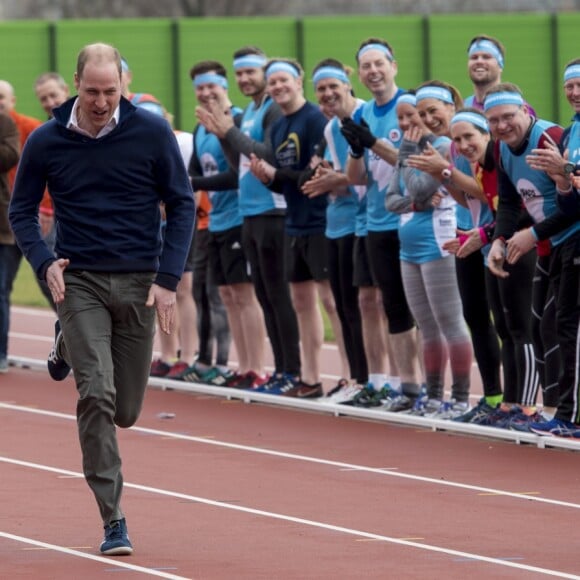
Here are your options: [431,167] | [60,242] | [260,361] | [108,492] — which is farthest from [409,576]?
[260,361]

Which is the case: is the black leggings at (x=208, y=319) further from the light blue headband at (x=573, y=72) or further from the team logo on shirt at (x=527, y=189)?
the light blue headband at (x=573, y=72)

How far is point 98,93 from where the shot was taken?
821 cm

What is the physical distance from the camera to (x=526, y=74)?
3166 centimetres

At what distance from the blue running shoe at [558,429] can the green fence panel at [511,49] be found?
20.3 m

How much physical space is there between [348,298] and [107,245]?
5.50 m

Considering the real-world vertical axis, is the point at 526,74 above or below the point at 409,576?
above

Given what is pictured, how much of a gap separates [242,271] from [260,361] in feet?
2.42

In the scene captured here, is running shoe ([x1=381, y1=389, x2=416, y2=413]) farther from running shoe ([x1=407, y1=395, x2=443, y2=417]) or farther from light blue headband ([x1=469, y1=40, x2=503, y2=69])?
light blue headband ([x1=469, y1=40, x2=503, y2=69])

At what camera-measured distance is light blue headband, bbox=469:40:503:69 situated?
13031 mm

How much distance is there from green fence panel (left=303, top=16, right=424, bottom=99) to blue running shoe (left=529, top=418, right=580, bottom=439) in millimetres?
20301

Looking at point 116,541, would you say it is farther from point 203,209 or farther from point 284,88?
point 203,209

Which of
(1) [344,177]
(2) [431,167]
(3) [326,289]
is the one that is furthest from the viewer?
(3) [326,289]

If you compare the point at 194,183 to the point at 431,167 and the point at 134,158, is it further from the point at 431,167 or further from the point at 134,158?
the point at 134,158

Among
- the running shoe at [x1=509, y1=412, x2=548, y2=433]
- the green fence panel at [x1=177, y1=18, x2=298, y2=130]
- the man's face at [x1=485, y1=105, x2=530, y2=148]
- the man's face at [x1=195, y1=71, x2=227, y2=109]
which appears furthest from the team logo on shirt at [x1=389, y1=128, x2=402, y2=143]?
the green fence panel at [x1=177, y1=18, x2=298, y2=130]
